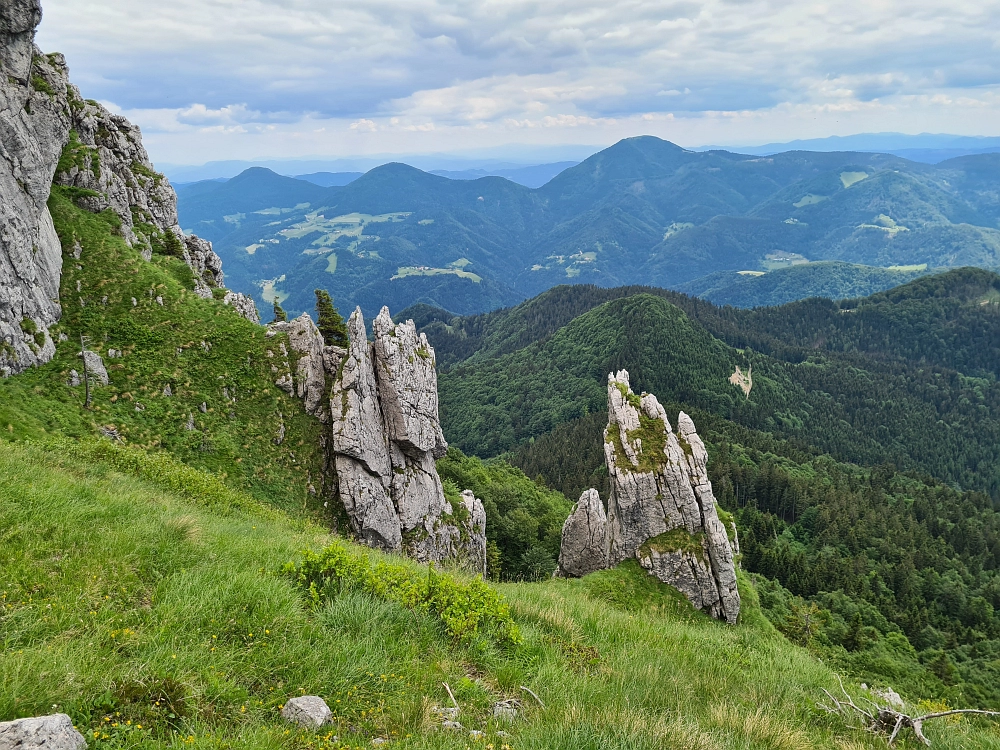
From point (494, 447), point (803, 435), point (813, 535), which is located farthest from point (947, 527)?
point (494, 447)

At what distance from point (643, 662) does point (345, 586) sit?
5.08 metres

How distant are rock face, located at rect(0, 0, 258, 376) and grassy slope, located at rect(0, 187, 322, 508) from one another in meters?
1.34

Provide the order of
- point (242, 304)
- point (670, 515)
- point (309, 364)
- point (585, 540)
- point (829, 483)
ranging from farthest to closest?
point (829, 483) < point (242, 304) < point (585, 540) < point (309, 364) < point (670, 515)

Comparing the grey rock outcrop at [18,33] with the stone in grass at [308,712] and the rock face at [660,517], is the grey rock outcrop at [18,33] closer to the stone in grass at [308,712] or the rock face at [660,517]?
the stone in grass at [308,712]

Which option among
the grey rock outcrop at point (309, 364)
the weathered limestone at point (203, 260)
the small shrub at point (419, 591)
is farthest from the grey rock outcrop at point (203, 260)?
the small shrub at point (419, 591)

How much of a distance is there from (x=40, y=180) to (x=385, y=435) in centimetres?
2546

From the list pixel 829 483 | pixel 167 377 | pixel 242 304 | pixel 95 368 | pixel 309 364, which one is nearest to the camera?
pixel 95 368

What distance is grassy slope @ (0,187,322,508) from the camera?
84.0ft

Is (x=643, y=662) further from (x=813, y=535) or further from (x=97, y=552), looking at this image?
(x=813, y=535)

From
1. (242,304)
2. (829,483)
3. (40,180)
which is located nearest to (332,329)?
(242,304)

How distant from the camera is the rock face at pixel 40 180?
84.8 feet

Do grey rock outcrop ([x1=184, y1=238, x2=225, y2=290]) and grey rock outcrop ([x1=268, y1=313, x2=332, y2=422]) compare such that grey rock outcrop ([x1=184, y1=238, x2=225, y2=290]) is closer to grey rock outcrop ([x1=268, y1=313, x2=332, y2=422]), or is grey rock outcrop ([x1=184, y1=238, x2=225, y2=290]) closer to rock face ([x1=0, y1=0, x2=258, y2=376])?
rock face ([x1=0, y1=0, x2=258, y2=376])

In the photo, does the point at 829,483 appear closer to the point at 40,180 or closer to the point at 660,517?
the point at 660,517

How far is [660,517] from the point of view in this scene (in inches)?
1309
